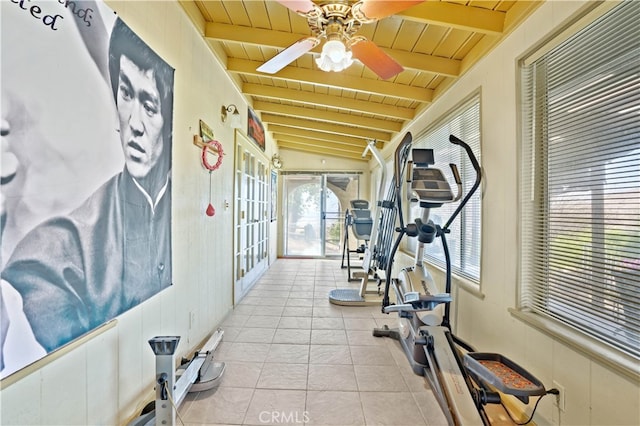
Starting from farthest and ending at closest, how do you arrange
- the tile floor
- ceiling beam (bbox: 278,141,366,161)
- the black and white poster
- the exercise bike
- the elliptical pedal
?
ceiling beam (bbox: 278,141,366,161) → the tile floor → the exercise bike → the elliptical pedal → the black and white poster

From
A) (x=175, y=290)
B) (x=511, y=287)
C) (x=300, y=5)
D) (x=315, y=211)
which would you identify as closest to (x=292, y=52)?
(x=300, y=5)

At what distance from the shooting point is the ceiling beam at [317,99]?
3691mm

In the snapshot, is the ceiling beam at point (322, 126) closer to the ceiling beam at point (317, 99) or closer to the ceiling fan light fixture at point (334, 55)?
the ceiling beam at point (317, 99)

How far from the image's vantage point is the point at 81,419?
1.25 meters

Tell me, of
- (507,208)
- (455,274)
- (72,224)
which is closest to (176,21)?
(72,224)

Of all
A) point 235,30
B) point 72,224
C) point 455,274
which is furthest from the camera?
point 455,274

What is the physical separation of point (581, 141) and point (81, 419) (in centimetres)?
276

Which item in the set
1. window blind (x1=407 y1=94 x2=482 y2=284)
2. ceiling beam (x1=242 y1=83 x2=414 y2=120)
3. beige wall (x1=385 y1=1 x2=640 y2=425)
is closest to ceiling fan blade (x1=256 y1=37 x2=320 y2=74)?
beige wall (x1=385 y1=1 x2=640 y2=425)

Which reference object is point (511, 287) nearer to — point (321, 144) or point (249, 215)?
point (249, 215)

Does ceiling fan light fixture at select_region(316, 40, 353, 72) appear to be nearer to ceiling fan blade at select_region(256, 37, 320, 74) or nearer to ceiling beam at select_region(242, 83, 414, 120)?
ceiling fan blade at select_region(256, 37, 320, 74)

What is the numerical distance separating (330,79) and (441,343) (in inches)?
107

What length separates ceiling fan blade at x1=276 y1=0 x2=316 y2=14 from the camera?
1.52 m

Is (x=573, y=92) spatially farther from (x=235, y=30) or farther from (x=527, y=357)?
(x=235, y=30)

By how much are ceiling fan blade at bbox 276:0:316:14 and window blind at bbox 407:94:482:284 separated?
1.61m
